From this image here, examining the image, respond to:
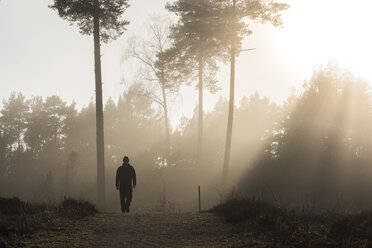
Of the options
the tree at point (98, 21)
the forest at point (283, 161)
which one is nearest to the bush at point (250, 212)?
the forest at point (283, 161)

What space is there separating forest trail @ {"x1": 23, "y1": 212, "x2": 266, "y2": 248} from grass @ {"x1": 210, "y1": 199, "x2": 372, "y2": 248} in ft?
1.32

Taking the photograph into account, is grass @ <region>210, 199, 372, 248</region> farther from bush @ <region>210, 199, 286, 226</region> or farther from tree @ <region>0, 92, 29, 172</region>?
tree @ <region>0, 92, 29, 172</region>

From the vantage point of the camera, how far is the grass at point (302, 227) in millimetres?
6293

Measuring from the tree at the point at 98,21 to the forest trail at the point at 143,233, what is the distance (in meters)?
8.26

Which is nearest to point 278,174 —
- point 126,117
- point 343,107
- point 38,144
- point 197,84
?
point 343,107

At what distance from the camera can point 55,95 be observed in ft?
211

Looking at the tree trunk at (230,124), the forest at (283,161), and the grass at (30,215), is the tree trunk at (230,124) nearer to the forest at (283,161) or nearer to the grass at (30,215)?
the forest at (283,161)

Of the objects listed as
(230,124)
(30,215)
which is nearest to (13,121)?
(230,124)

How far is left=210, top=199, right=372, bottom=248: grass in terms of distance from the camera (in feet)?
20.6

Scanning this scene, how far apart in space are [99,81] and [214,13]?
7.49 metres

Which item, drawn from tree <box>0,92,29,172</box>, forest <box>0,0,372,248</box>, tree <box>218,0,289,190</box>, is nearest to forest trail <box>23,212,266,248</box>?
forest <box>0,0,372,248</box>

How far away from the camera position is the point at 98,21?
18.3 meters

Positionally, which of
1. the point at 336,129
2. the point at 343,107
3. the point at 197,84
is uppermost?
the point at 197,84

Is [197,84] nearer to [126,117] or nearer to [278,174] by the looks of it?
[278,174]
